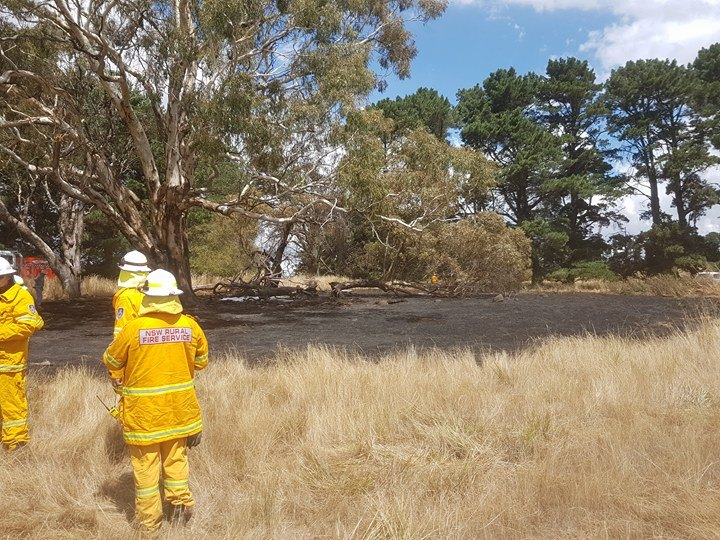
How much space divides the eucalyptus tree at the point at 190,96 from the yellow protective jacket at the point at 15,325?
36.5 feet

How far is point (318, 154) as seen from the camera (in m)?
19.1

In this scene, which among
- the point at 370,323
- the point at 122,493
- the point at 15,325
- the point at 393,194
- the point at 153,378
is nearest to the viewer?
the point at 153,378

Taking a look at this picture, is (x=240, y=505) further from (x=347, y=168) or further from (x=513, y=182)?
(x=513, y=182)

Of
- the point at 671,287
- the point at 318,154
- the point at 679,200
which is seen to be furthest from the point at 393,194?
the point at 679,200

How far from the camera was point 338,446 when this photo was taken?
448 cm

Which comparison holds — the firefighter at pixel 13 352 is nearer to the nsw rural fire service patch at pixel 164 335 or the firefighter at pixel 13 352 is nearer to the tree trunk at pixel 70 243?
the nsw rural fire service patch at pixel 164 335

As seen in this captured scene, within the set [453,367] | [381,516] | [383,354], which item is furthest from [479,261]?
[381,516]

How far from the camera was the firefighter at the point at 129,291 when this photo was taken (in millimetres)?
4070

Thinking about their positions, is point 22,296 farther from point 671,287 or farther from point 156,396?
point 671,287

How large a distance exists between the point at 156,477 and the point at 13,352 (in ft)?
6.75

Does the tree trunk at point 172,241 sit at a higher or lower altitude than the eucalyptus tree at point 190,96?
lower

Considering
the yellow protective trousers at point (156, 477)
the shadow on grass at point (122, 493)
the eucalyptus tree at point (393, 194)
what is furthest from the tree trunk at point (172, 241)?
the yellow protective trousers at point (156, 477)

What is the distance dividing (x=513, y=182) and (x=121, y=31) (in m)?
25.9

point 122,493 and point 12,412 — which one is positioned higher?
point 12,412
